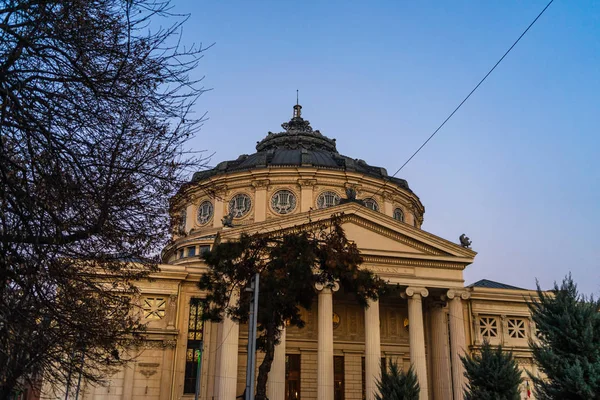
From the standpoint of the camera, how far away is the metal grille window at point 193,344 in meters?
33.8

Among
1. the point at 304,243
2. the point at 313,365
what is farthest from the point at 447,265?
the point at 304,243

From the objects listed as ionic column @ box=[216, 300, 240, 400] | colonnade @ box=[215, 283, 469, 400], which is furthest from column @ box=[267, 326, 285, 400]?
ionic column @ box=[216, 300, 240, 400]

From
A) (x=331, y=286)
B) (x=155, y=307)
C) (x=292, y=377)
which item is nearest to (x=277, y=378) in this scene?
(x=292, y=377)

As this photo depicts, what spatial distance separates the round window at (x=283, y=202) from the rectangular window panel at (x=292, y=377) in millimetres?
11599

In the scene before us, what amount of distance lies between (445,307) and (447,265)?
3.21m

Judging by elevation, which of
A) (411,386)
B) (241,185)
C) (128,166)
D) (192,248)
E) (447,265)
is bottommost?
(411,386)

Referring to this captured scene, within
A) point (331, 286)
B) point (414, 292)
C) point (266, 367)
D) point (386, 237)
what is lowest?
point (266, 367)

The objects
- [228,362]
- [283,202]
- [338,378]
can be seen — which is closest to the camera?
[228,362]

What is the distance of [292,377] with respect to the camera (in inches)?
1432

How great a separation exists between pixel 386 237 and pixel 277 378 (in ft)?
34.3

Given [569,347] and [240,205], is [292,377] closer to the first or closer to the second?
[240,205]

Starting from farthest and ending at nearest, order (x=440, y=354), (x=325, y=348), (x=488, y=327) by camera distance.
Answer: (x=488, y=327), (x=440, y=354), (x=325, y=348)

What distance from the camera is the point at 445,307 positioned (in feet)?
121

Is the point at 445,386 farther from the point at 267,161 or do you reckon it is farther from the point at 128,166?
the point at 128,166
